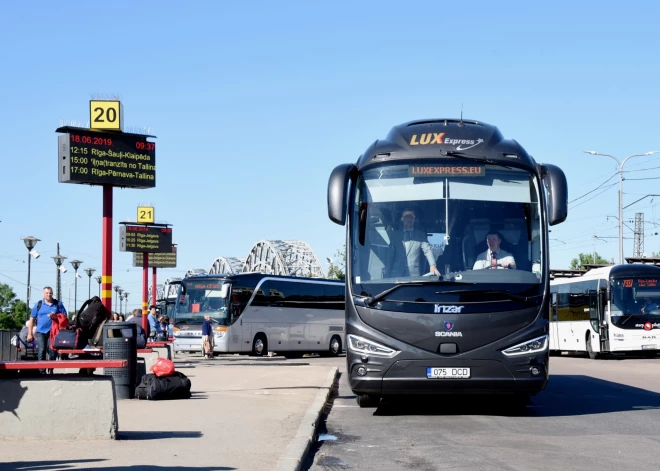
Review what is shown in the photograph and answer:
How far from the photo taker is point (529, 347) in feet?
41.3

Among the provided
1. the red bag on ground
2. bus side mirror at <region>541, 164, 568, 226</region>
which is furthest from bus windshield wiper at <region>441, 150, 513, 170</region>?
the red bag on ground

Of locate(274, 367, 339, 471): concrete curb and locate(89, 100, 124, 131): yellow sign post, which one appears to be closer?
locate(274, 367, 339, 471): concrete curb

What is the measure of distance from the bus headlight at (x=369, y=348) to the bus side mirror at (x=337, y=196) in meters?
1.51

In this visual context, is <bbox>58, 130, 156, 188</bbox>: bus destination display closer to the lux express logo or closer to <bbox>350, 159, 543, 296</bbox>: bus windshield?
<bbox>350, 159, 543, 296</bbox>: bus windshield

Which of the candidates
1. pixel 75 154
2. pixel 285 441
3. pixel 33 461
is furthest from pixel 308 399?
pixel 75 154

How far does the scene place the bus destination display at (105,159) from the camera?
2419cm

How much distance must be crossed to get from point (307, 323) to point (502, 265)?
108 ft

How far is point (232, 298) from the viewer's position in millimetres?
41844

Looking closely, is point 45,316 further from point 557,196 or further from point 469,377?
point 557,196

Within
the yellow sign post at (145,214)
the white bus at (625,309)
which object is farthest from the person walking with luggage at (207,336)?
the yellow sign post at (145,214)

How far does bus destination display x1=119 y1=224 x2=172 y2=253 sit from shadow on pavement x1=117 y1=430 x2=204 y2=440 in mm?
42947

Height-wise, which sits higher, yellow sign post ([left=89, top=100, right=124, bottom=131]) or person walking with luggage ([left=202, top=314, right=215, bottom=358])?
yellow sign post ([left=89, top=100, right=124, bottom=131])

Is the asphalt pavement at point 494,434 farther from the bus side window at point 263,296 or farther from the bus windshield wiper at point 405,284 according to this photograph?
the bus side window at point 263,296

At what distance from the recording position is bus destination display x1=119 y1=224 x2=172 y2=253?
53.0 meters
